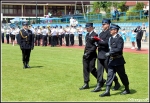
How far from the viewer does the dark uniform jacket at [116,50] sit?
384 inches

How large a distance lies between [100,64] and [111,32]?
1.21m

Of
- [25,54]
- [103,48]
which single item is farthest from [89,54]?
[25,54]

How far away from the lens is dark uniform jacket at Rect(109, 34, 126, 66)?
976 centimetres

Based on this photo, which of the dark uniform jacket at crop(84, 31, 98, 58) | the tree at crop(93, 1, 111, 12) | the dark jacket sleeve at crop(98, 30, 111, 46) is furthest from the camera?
the tree at crop(93, 1, 111, 12)

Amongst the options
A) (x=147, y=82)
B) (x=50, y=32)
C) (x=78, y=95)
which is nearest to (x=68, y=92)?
(x=78, y=95)

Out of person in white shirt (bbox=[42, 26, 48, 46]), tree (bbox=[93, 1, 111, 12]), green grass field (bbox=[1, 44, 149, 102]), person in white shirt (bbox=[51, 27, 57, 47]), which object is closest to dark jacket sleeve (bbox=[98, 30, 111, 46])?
green grass field (bbox=[1, 44, 149, 102])

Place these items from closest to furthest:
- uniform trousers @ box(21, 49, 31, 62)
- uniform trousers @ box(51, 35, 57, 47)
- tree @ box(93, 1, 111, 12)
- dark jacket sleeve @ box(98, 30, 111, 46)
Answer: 1. dark jacket sleeve @ box(98, 30, 111, 46)
2. uniform trousers @ box(21, 49, 31, 62)
3. uniform trousers @ box(51, 35, 57, 47)
4. tree @ box(93, 1, 111, 12)

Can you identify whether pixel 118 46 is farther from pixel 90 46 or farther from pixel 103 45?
pixel 90 46

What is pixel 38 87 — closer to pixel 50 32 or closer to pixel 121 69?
pixel 121 69

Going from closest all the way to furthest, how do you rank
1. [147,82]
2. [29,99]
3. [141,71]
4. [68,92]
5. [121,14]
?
[29,99], [68,92], [147,82], [141,71], [121,14]

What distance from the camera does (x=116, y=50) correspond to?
9.75 metres

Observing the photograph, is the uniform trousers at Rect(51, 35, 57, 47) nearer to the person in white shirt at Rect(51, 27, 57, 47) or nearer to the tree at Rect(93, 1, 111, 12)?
the person in white shirt at Rect(51, 27, 57, 47)

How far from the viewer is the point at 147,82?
1214 cm

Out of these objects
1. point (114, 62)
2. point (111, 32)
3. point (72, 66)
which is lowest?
point (72, 66)
